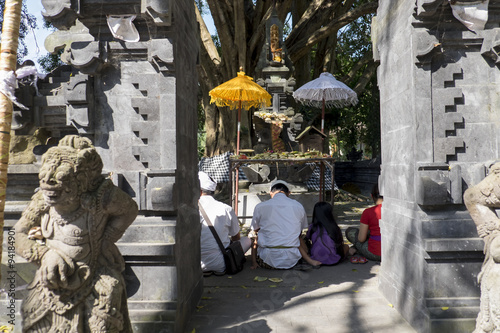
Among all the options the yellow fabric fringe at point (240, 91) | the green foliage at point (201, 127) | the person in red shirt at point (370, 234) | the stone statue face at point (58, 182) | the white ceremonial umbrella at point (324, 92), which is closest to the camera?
the stone statue face at point (58, 182)

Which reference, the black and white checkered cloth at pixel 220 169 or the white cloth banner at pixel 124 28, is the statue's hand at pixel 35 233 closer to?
A: the white cloth banner at pixel 124 28

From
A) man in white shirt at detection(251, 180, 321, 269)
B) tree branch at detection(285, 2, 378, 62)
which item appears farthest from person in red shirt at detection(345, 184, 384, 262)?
tree branch at detection(285, 2, 378, 62)

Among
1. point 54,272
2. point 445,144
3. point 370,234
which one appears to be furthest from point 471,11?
point 54,272

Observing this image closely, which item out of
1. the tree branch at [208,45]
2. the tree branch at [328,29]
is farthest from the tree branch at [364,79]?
the tree branch at [208,45]

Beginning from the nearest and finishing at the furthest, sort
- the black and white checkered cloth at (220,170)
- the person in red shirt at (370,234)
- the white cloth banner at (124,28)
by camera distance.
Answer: the white cloth banner at (124,28) → the person in red shirt at (370,234) → the black and white checkered cloth at (220,170)

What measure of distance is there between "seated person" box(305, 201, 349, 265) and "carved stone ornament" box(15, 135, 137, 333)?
3.85 m

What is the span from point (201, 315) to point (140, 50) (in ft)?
9.39

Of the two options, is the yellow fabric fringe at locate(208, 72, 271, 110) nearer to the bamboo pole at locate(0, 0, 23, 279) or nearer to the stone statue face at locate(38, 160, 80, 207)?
the bamboo pole at locate(0, 0, 23, 279)

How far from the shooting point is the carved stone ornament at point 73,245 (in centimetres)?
260

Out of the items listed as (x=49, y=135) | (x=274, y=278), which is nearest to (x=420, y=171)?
(x=274, y=278)

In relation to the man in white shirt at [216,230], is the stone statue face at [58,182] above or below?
above

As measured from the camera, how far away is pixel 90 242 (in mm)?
2756

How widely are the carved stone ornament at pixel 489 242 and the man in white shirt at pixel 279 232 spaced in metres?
3.16

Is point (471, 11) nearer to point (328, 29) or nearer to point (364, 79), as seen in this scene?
point (328, 29)
